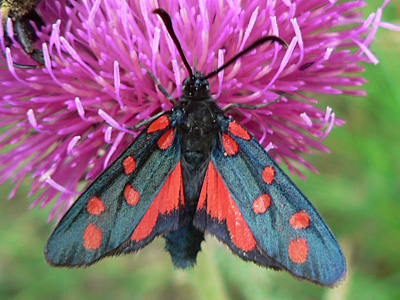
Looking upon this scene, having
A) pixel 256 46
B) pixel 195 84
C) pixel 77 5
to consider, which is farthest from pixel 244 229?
pixel 77 5

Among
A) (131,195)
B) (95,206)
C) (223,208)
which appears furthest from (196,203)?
(95,206)

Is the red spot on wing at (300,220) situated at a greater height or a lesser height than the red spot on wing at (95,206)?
lesser

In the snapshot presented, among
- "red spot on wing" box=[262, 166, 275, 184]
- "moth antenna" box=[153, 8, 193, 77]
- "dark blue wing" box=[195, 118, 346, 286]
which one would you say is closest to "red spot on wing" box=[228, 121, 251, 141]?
"dark blue wing" box=[195, 118, 346, 286]

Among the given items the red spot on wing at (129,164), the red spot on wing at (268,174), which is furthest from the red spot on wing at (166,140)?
the red spot on wing at (268,174)

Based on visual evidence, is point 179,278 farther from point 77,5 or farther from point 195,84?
point 77,5

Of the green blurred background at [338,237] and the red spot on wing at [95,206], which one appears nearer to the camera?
the red spot on wing at [95,206]

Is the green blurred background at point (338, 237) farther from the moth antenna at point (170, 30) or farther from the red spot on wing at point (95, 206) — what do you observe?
the moth antenna at point (170, 30)

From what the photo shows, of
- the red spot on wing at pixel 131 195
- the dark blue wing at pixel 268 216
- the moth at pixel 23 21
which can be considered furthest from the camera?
the moth at pixel 23 21
